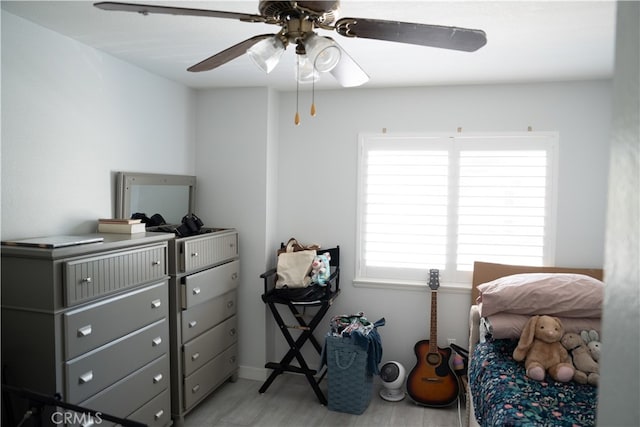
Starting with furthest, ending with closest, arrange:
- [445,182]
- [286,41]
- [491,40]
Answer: [445,182], [491,40], [286,41]

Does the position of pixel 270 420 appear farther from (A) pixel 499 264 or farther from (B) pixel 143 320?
(A) pixel 499 264

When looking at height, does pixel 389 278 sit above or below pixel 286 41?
below

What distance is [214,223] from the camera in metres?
3.99

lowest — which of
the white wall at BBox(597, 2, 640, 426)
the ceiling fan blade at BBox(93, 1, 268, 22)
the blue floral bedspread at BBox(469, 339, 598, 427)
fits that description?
the blue floral bedspread at BBox(469, 339, 598, 427)

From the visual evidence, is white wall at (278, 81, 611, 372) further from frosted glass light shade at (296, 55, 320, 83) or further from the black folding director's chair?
frosted glass light shade at (296, 55, 320, 83)

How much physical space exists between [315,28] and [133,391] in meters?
2.20

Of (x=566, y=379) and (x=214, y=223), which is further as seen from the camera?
(x=214, y=223)

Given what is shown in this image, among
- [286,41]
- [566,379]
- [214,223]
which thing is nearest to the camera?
[286,41]

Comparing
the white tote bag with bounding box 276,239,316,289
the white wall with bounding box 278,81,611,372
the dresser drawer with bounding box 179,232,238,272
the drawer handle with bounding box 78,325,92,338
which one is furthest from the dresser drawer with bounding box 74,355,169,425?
the white wall with bounding box 278,81,611,372

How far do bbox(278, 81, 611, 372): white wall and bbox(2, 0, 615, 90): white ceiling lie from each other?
0.58 feet

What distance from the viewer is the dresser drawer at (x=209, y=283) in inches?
123

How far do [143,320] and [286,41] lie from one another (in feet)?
6.13

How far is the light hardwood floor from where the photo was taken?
3.22 metres

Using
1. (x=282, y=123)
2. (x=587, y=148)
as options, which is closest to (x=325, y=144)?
(x=282, y=123)
